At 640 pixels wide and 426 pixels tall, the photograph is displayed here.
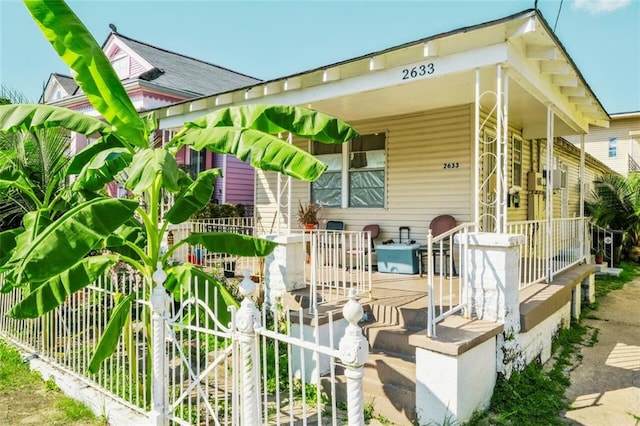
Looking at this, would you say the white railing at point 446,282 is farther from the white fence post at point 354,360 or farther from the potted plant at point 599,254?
the potted plant at point 599,254

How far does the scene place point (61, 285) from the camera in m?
3.62

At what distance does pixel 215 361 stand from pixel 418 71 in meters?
4.09

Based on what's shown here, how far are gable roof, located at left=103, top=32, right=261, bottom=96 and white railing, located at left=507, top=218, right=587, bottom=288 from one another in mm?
10103

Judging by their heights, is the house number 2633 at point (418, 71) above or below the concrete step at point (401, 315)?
above


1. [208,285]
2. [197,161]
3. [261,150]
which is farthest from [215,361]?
[197,161]

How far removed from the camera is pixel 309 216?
898 cm

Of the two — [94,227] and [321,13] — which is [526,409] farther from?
[321,13]

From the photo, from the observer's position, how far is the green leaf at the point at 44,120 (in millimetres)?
3606

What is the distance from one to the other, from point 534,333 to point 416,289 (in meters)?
1.54

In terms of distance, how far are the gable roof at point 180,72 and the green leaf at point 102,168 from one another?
943 centimetres

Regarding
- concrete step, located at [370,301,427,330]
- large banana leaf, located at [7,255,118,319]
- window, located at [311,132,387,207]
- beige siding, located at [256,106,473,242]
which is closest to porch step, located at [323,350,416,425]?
concrete step, located at [370,301,427,330]

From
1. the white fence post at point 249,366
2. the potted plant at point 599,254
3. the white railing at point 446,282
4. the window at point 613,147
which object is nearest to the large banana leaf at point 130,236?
the white fence post at point 249,366

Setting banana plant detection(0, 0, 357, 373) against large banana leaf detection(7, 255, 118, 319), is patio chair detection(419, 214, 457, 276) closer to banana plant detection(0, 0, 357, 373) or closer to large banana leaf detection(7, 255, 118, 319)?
banana plant detection(0, 0, 357, 373)

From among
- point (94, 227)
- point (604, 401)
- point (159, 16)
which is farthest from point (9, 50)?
point (604, 401)
